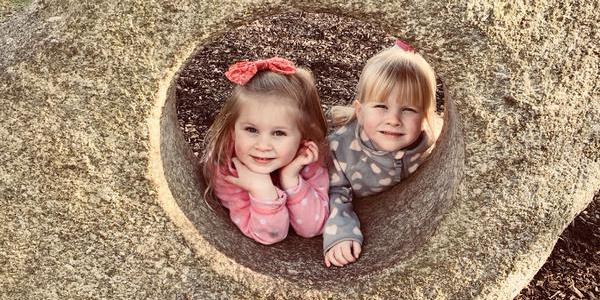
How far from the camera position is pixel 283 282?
251 cm

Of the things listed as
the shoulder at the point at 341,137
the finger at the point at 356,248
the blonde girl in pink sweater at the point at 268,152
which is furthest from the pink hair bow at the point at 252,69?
the finger at the point at 356,248

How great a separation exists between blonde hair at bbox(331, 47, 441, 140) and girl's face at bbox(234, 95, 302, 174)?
13.8 inches

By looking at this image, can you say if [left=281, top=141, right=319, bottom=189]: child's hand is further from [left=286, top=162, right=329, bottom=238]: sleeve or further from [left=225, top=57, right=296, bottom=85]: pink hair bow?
[left=225, top=57, right=296, bottom=85]: pink hair bow

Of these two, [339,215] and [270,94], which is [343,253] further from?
[270,94]

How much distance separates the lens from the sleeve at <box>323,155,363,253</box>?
2.77 meters

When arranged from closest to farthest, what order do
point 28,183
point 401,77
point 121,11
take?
1. point 121,11
2. point 28,183
3. point 401,77

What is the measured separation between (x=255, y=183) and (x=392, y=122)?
585 millimetres

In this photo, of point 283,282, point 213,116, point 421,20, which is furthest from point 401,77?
point 213,116

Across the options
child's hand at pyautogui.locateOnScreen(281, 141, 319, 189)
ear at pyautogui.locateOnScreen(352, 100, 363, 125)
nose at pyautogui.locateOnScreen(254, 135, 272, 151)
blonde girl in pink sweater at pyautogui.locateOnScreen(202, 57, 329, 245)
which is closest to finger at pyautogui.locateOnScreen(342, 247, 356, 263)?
blonde girl in pink sweater at pyautogui.locateOnScreen(202, 57, 329, 245)

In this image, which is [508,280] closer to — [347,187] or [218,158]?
[347,187]

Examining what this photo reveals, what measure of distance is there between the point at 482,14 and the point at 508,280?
2.93ft

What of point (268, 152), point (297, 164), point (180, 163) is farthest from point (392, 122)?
point (180, 163)

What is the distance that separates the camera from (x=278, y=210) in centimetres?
282

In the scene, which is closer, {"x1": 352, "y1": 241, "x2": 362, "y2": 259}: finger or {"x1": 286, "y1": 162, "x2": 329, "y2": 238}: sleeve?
{"x1": 352, "y1": 241, "x2": 362, "y2": 259}: finger
